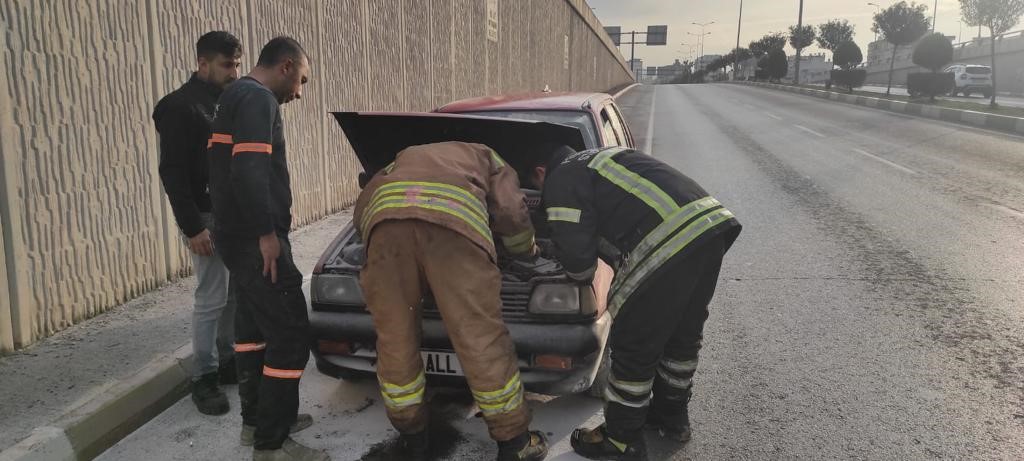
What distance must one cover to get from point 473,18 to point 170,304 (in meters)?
10.0

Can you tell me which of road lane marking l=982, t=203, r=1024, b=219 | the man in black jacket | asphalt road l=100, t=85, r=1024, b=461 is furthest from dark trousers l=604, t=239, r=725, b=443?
road lane marking l=982, t=203, r=1024, b=219

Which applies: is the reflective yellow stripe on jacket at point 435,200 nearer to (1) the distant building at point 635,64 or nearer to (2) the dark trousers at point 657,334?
(2) the dark trousers at point 657,334

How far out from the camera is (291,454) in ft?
9.66

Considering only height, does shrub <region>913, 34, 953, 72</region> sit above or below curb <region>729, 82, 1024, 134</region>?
above

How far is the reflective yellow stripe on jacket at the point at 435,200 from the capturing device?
2594 millimetres

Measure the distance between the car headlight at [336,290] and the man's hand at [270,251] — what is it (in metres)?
0.44

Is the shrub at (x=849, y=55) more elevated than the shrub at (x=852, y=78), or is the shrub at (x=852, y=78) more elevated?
the shrub at (x=849, y=55)

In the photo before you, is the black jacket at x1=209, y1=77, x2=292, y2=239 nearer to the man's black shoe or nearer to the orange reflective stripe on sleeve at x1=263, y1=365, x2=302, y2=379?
the orange reflective stripe on sleeve at x1=263, y1=365, x2=302, y2=379

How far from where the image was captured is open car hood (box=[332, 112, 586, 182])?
3.25 metres

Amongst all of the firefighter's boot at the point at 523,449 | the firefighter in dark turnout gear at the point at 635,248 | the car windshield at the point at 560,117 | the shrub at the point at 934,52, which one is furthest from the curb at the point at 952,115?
the firefighter's boot at the point at 523,449

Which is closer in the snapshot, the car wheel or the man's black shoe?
the man's black shoe

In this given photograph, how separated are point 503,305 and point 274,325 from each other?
0.97m

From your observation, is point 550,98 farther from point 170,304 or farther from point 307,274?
point 170,304

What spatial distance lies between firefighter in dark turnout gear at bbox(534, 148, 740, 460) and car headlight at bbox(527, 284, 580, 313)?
0.18 metres
